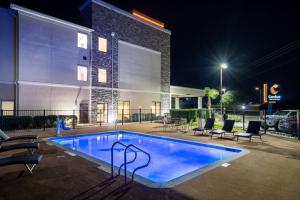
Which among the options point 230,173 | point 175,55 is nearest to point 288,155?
point 230,173

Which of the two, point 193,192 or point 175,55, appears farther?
point 175,55

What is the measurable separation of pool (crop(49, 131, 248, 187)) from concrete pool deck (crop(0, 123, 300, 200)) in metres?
0.41

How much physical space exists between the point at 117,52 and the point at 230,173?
1933 cm

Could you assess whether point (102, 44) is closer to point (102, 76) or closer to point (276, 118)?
point (102, 76)

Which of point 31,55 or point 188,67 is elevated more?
point 188,67

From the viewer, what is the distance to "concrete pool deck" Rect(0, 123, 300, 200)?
4.11m

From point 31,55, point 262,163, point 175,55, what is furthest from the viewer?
point 175,55

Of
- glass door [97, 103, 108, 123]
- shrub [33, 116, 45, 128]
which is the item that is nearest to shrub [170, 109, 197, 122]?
glass door [97, 103, 108, 123]

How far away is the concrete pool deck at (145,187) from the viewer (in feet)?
13.5

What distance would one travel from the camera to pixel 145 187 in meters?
4.50

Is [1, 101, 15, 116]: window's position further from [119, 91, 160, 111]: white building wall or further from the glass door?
[119, 91, 160, 111]: white building wall

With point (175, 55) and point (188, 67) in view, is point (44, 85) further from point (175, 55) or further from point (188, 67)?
point (188, 67)

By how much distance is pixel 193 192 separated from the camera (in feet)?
13.9

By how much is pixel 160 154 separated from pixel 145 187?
17.2 ft
